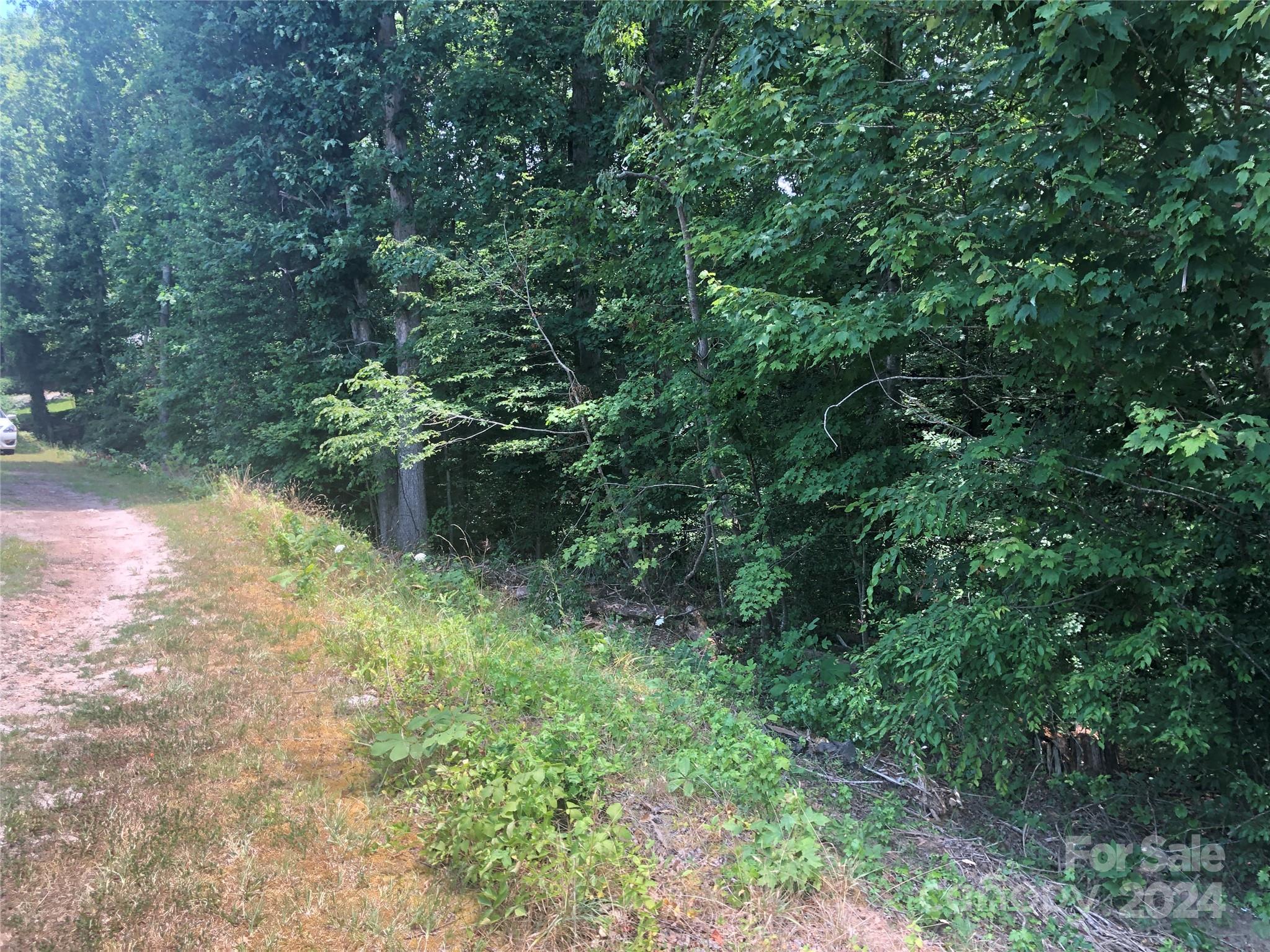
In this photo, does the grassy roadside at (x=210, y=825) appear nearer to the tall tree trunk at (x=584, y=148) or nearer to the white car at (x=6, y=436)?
the tall tree trunk at (x=584, y=148)

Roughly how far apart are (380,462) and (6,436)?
1232cm

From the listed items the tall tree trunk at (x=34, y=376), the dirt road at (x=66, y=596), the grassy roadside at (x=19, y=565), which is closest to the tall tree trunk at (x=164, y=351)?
the dirt road at (x=66, y=596)

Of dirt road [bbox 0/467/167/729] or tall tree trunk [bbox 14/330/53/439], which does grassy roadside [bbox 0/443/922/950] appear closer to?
dirt road [bbox 0/467/167/729]

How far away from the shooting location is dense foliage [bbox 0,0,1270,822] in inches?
164

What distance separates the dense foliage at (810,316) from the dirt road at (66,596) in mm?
3070

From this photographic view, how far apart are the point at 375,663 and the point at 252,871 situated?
2146 millimetres

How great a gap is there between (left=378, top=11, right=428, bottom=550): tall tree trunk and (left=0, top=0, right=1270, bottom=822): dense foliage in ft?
0.27

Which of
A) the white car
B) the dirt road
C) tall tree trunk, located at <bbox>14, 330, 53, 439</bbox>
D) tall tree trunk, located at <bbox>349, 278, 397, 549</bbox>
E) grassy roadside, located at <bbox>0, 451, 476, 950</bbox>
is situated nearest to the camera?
grassy roadside, located at <bbox>0, 451, 476, 950</bbox>

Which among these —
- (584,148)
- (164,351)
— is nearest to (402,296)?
(584,148)

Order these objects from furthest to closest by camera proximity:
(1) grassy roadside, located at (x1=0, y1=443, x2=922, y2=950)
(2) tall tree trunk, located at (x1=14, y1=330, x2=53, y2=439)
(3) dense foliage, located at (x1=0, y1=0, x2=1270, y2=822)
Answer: (2) tall tree trunk, located at (x1=14, y1=330, x2=53, y2=439)
(3) dense foliage, located at (x1=0, y1=0, x2=1270, y2=822)
(1) grassy roadside, located at (x1=0, y1=443, x2=922, y2=950)

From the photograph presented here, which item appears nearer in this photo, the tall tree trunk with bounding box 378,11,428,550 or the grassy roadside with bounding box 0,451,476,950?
the grassy roadside with bounding box 0,451,476,950

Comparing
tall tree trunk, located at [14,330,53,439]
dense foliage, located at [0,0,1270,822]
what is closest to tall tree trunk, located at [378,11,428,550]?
dense foliage, located at [0,0,1270,822]

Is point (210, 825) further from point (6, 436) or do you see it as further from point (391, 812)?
point (6, 436)

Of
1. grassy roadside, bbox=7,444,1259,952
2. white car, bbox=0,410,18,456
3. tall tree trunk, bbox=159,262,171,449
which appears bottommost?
grassy roadside, bbox=7,444,1259,952
